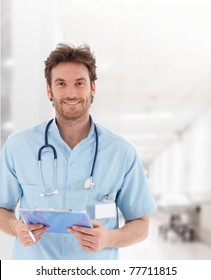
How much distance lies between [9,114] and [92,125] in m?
0.42

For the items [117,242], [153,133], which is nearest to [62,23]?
[117,242]

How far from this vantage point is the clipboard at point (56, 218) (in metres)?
1.10

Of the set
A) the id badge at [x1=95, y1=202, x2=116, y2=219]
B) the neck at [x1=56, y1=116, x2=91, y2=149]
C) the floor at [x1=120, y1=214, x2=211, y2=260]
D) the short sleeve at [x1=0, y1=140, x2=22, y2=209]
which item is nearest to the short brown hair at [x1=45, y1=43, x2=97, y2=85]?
the neck at [x1=56, y1=116, x2=91, y2=149]

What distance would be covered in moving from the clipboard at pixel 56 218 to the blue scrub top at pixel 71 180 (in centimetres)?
14

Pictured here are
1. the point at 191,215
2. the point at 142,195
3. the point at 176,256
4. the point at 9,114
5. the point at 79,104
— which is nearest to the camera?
the point at 79,104

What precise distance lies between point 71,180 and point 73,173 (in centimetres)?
2

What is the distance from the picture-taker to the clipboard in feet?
3.62

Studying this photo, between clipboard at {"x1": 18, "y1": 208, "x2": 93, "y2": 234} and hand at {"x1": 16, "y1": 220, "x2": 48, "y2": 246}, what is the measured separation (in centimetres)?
2

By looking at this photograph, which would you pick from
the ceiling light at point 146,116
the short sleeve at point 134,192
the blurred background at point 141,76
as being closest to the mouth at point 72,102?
the short sleeve at point 134,192

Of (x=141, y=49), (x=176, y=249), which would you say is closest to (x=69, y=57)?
(x=141, y=49)

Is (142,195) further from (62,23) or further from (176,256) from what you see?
(176,256)

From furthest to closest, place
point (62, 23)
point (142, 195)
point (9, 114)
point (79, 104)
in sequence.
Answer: point (62, 23), point (9, 114), point (142, 195), point (79, 104)

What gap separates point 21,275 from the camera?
141 cm

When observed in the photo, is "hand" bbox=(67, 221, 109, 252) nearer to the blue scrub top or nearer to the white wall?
the blue scrub top
